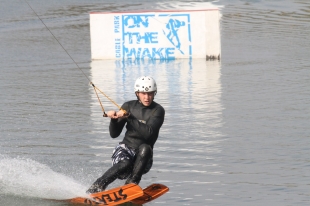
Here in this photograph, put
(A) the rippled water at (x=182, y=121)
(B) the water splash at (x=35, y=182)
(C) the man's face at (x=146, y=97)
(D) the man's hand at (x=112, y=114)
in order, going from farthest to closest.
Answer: (A) the rippled water at (x=182, y=121) → (B) the water splash at (x=35, y=182) → (C) the man's face at (x=146, y=97) → (D) the man's hand at (x=112, y=114)

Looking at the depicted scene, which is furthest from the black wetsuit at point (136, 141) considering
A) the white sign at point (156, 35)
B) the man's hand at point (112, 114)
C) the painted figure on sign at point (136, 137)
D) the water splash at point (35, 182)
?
the white sign at point (156, 35)

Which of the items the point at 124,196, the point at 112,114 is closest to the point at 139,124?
the point at 112,114

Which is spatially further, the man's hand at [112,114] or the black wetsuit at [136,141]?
the black wetsuit at [136,141]

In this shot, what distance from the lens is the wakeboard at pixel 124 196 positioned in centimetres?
879

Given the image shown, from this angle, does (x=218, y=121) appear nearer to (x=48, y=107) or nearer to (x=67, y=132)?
(x=67, y=132)

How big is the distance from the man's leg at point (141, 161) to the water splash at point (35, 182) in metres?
0.65

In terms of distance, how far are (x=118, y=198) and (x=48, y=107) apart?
7743 mm

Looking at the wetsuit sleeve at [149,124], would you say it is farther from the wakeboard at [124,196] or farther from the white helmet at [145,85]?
the wakeboard at [124,196]

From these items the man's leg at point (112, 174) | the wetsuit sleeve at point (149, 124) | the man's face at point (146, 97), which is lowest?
the man's leg at point (112, 174)

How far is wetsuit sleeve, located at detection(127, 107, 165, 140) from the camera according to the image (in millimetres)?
9164

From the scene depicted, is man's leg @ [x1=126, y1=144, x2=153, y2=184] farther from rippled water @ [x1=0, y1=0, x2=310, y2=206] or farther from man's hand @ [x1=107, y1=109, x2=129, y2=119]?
rippled water @ [x1=0, y1=0, x2=310, y2=206]

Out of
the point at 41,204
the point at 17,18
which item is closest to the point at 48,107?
the point at 41,204

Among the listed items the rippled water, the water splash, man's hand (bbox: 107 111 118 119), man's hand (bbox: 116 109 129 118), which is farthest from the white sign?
man's hand (bbox: 107 111 118 119)

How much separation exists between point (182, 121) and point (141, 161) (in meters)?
5.64
